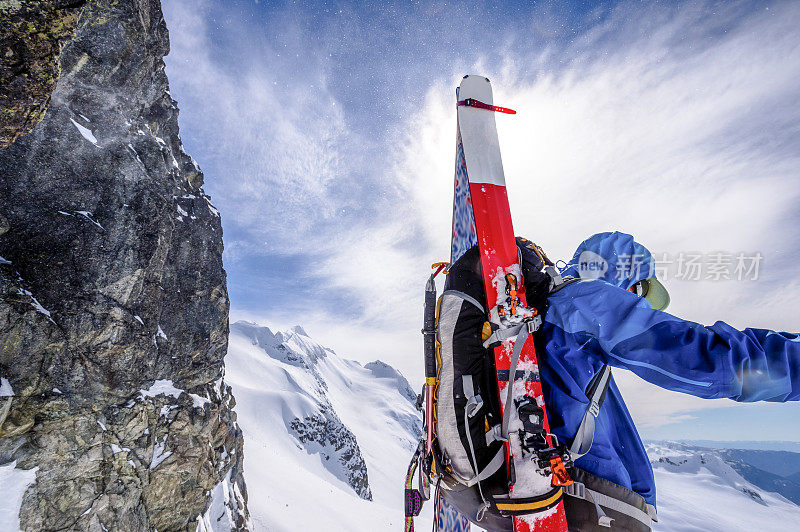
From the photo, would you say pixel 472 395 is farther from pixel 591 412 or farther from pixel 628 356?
pixel 628 356

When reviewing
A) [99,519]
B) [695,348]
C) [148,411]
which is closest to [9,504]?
[99,519]

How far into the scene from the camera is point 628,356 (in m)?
1.81

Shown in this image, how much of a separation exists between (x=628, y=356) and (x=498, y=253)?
3.37 ft

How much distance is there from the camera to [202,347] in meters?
16.2

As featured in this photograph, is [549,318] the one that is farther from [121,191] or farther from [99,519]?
[121,191]

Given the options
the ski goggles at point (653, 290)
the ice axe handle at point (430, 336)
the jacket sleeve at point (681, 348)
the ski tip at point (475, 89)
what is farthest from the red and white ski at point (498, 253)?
the ski goggles at point (653, 290)

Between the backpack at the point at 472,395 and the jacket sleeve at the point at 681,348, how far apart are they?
28cm

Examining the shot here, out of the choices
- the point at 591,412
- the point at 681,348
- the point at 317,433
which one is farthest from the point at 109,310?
the point at 317,433

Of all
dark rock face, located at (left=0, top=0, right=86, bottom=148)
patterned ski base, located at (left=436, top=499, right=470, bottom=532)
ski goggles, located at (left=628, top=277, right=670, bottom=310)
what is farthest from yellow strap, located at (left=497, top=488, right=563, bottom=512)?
dark rock face, located at (left=0, top=0, right=86, bottom=148)

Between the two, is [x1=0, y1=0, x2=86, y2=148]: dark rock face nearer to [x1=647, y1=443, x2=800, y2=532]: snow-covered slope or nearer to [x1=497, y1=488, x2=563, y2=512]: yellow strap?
[x1=497, y1=488, x2=563, y2=512]: yellow strap

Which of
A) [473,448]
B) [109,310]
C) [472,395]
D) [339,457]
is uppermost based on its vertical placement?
[109,310]

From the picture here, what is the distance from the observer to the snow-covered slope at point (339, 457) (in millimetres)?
26297

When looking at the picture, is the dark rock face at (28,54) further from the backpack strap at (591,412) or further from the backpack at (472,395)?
the backpack strap at (591,412)

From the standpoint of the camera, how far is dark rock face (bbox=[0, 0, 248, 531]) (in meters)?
10.1
